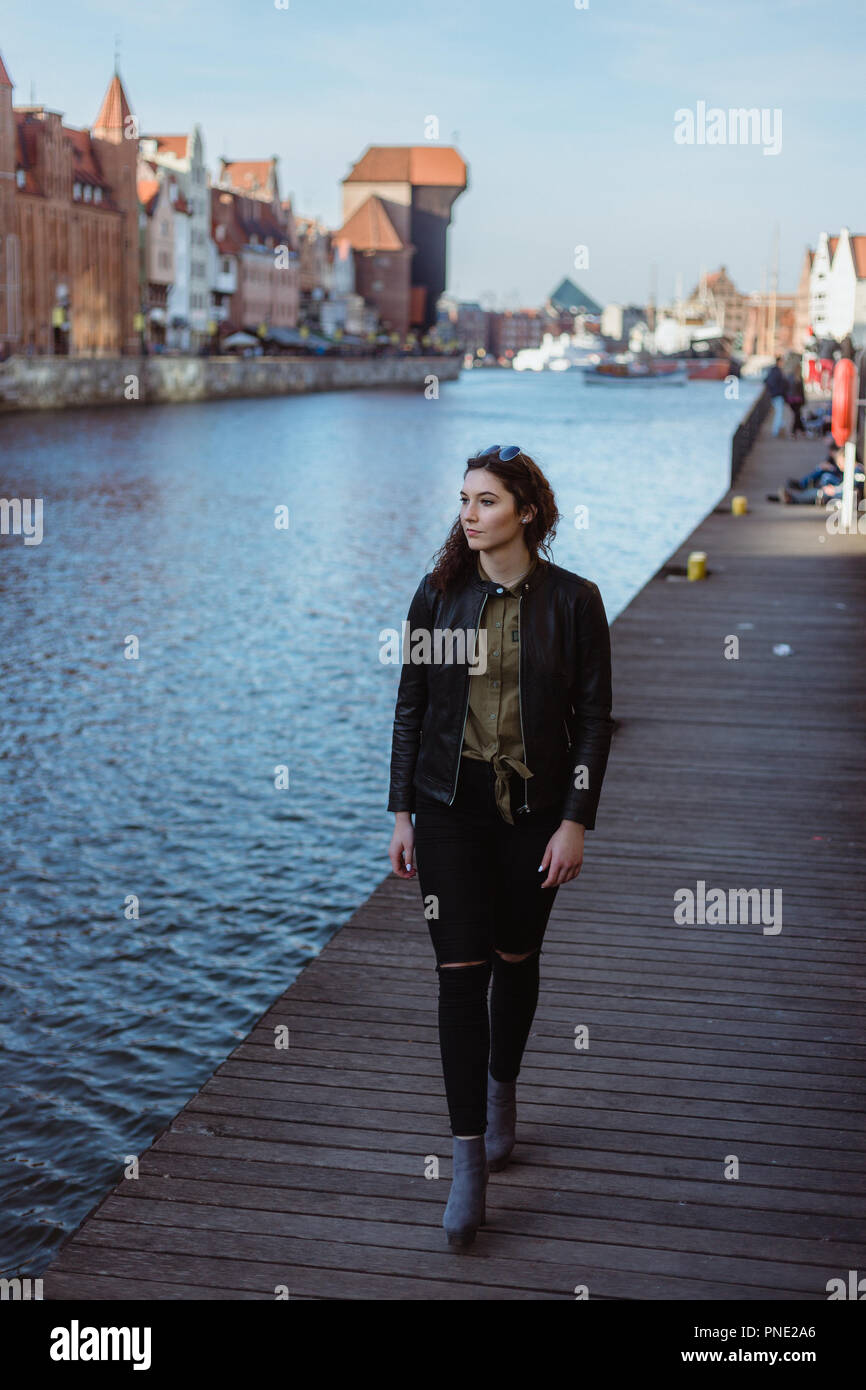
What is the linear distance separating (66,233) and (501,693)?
292ft

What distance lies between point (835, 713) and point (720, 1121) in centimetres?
692

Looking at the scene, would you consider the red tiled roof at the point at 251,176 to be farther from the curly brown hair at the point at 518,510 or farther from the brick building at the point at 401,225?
the curly brown hair at the point at 518,510

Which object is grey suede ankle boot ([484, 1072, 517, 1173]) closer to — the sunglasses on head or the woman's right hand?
the woman's right hand

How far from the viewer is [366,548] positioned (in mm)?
30250

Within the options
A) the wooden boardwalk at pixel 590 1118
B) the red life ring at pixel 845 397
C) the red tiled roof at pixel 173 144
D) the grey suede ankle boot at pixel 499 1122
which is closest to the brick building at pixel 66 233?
the red tiled roof at pixel 173 144

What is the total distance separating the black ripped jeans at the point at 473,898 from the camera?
4.07 metres

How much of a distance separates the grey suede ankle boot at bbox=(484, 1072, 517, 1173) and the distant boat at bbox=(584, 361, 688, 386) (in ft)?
548

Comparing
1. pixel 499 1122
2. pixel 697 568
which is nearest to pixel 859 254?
pixel 697 568

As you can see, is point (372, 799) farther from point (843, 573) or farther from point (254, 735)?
point (843, 573)

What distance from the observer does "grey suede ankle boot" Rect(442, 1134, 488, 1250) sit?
418 centimetres

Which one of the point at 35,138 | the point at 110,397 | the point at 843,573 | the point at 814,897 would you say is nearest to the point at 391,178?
the point at 35,138

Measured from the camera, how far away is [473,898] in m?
4.08

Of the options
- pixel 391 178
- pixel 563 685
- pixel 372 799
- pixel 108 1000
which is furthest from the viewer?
pixel 391 178

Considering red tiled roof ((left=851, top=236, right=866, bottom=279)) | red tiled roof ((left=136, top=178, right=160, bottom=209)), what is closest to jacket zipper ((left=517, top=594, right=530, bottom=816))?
red tiled roof ((left=851, top=236, right=866, bottom=279))
